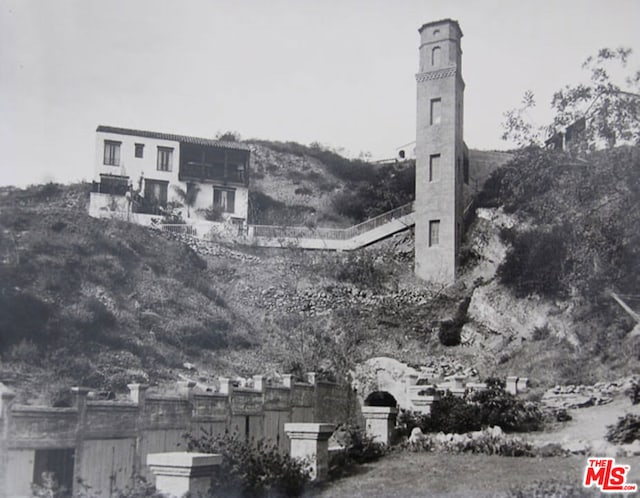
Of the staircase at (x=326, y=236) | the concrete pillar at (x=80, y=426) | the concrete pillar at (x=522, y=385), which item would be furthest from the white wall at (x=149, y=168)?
the concrete pillar at (x=80, y=426)

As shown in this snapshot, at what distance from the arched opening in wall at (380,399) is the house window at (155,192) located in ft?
A: 55.1

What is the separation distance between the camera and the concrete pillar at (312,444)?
10359 mm

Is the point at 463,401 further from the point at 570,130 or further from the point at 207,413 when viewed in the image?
the point at 570,130

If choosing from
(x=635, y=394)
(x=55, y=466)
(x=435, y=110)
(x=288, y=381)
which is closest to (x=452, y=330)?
(x=435, y=110)

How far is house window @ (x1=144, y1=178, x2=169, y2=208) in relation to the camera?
3541 cm

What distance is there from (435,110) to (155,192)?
1437cm

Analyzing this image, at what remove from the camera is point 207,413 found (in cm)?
1426

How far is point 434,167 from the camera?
1276 inches

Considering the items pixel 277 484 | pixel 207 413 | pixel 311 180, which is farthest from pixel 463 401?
pixel 311 180

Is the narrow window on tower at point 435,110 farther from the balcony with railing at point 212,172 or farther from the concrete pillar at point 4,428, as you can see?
the concrete pillar at point 4,428

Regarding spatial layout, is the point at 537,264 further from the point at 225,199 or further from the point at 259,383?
the point at 225,199

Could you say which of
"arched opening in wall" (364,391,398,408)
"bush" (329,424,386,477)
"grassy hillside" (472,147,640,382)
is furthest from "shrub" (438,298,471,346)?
"bush" (329,424,386,477)

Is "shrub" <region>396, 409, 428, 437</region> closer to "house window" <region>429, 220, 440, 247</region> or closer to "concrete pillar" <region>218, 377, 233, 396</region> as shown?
"concrete pillar" <region>218, 377, 233, 396</region>

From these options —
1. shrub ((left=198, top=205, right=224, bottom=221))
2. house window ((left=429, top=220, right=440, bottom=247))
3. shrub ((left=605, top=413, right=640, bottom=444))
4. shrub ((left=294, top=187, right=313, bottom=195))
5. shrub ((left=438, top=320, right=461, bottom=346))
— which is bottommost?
shrub ((left=605, top=413, right=640, bottom=444))
